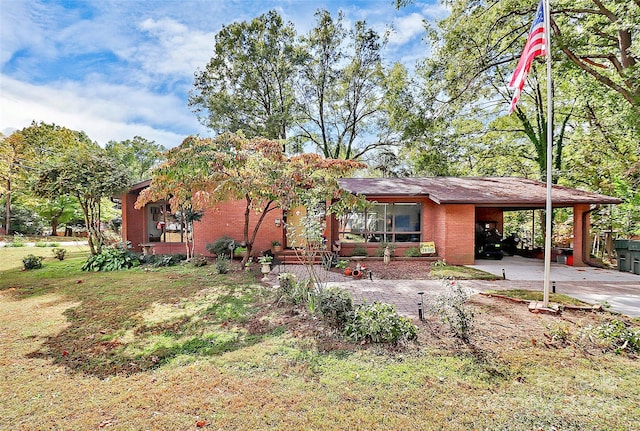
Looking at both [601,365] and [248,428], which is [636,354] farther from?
[248,428]

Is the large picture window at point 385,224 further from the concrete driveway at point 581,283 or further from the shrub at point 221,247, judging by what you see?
the shrub at point 221,247

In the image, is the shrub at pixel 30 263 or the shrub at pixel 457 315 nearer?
the shrub at pixel 457 315

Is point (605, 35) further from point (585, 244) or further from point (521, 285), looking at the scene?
point (521, 285)

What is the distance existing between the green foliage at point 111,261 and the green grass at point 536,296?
485 inches

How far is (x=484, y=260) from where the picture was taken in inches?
497

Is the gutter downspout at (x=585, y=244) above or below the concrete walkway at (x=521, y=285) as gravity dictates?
above

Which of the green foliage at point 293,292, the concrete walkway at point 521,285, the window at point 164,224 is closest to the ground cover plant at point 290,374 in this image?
the green foliage at point 293,292

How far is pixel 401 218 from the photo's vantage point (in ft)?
42.8

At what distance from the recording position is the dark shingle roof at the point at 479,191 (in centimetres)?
1096

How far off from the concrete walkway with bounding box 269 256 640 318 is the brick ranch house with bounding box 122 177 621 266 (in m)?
1.90

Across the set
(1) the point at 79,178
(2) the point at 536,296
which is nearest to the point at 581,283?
(2) the point at 536,296

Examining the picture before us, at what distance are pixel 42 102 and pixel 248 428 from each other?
14677 mm

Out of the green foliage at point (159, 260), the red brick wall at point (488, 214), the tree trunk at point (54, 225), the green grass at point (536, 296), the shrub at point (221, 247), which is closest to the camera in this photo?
the green grass at point (536, 296)

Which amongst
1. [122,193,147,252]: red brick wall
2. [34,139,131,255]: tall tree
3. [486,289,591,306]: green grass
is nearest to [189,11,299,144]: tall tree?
[122,193,147,252]: red brick wall
